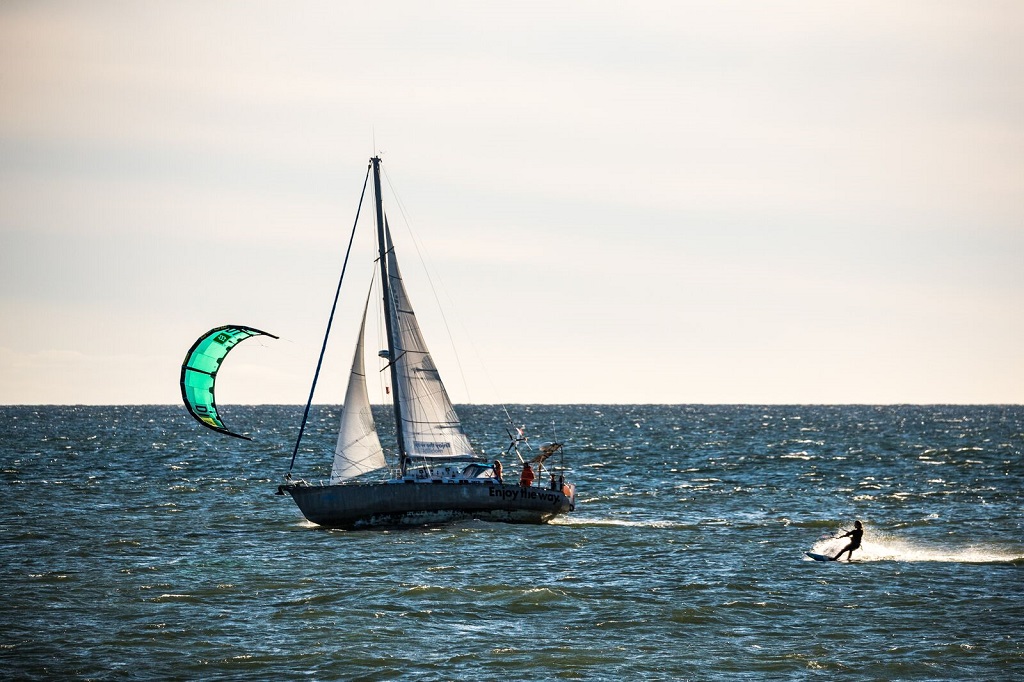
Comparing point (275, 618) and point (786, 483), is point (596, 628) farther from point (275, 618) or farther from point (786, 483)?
point (786, 483)

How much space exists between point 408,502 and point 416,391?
4143 millimetres

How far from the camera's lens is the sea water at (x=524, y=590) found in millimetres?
25469

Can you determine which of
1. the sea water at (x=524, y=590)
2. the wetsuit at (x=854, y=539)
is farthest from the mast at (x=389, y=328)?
the wetsuit at (x=854, y=539)

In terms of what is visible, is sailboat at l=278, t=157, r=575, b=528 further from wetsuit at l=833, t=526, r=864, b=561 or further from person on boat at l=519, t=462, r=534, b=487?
wetsuit at l=833, t=526, r=864, b=561

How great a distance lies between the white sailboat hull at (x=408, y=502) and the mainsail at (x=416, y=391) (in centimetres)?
150

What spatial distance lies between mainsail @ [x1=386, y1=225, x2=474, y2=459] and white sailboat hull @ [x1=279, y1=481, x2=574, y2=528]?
1.50 meters

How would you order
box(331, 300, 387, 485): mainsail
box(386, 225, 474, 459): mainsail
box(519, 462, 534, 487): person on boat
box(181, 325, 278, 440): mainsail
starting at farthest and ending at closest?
box(519, 462, 534, 487): person on boat
box(386, 225, 474, 459): mainsail
box(331, 300, 387, 485): mainsail
box(181, 325, 278, 440): mainsail

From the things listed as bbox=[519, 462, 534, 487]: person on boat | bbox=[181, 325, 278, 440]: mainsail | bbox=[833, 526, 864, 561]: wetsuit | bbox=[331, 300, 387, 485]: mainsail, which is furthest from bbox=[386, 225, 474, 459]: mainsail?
bbox=[833, 526, 864, 561]: wetsuit

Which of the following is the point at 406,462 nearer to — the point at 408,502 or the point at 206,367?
the point at 408,502

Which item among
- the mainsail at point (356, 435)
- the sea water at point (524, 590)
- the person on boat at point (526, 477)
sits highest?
the mainsail at point (356, 435)

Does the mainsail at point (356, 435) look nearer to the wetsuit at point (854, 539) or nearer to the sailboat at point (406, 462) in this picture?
the sailboat at point (406, 462)

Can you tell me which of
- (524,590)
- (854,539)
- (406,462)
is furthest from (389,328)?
(854,539)

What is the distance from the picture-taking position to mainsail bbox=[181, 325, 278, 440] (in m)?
39.3

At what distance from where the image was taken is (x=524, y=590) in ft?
108
